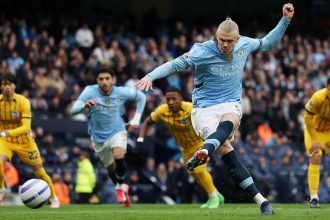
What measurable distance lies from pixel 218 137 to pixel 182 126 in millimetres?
4625

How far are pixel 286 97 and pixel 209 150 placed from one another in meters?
18.2

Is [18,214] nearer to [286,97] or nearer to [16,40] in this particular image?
[16,40]

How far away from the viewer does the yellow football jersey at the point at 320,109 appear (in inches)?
617

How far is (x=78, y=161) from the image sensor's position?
23.2m

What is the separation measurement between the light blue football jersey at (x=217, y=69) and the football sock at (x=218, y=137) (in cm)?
59

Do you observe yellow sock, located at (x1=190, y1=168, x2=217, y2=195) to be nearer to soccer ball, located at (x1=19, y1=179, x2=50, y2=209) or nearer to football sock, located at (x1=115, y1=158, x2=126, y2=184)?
football sock, located at (x1=115, y1=158, x2=126, y2=184)

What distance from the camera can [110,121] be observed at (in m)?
17.4

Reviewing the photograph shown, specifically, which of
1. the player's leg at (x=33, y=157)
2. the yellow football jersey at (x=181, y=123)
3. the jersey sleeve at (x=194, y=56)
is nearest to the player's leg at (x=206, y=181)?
the yellow football jersey at (x=181, y=123)

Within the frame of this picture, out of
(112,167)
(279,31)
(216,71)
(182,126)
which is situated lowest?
(112,167)

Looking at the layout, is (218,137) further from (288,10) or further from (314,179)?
(314,179)

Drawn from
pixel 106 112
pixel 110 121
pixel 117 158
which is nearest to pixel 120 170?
pixel 117 158

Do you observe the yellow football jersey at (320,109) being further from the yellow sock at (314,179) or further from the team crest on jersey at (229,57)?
the team crest on jersey at (229,57)

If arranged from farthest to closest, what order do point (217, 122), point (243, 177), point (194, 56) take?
1. point (217, 122)
2. point (194, 56)
3. point (243, 177)

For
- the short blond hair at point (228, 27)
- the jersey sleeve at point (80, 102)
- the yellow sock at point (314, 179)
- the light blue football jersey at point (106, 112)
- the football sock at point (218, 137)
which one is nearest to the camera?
the football sock at point (218, 137)
